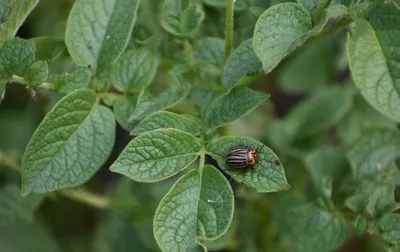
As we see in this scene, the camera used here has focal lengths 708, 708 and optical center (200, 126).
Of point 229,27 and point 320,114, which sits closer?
point 229,27

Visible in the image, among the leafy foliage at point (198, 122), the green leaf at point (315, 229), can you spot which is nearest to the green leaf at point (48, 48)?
the leafy foliage at point (198, 122)

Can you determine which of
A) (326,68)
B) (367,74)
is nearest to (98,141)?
(367,74)

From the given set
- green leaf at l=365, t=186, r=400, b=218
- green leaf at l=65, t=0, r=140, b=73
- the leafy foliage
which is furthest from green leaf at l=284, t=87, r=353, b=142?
green leaf at l=65, t=0, r=140, b=73

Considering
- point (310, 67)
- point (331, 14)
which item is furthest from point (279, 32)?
point (310, 67)

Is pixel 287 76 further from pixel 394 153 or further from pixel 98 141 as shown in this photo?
pixel 98 141

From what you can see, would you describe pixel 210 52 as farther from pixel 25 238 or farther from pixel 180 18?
pixel 25 238

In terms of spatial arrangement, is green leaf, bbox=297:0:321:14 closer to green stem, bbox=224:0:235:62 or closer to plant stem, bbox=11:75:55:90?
green stem, bbox=224:0:235:62

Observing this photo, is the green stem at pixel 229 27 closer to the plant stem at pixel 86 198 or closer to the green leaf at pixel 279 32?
the green leaf at pixel 279 32
